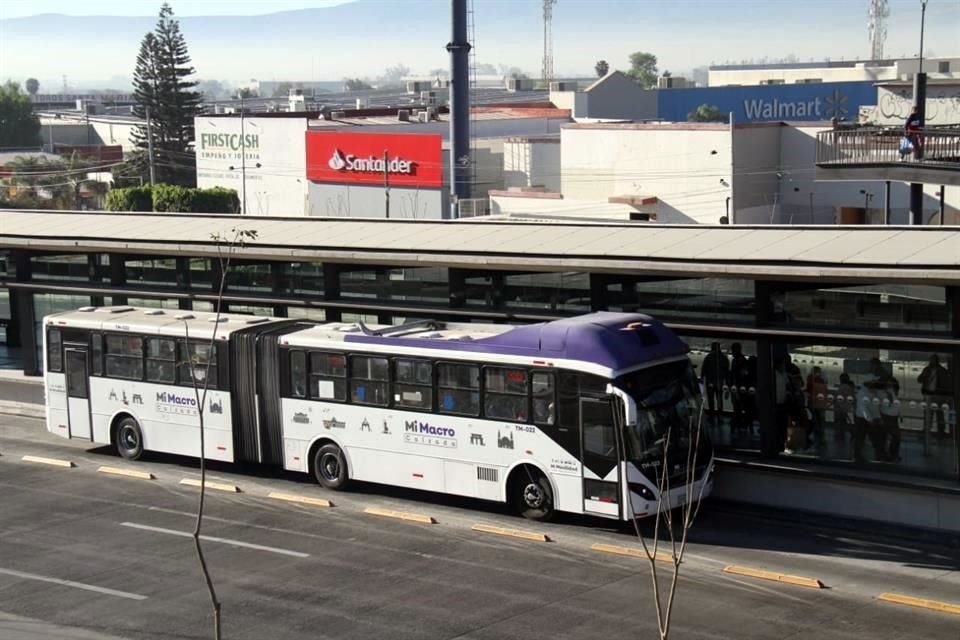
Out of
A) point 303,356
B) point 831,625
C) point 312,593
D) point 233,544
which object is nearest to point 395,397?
point 303,356

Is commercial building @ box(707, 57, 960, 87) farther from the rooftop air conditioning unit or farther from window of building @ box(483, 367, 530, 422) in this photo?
window of building @ box(483, 367, 530, 422)

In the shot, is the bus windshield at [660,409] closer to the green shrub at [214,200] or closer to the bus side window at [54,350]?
the bus side window at [54,350]

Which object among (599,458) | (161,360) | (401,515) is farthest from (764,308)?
(161,360)

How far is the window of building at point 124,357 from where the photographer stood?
85.7ft

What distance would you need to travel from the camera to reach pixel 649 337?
65.4ft

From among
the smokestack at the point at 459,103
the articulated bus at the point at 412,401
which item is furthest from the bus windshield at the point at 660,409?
the smokestack at the point at 459,103

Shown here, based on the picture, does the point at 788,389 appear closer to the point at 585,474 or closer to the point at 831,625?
the point at 585,474

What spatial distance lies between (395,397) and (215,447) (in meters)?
4.64

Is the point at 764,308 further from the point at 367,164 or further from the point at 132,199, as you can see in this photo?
the point at 132,199

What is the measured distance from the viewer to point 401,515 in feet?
70.9

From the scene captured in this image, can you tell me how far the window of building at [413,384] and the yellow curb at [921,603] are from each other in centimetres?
808

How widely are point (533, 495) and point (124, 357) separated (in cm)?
979

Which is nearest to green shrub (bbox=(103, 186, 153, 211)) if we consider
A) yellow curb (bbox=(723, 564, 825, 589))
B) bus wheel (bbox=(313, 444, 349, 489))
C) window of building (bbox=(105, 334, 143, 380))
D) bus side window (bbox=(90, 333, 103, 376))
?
bus side window (bbox=(90, 333, 103, 376))

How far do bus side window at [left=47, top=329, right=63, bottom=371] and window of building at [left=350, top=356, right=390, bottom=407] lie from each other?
785cm
